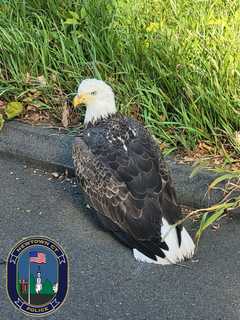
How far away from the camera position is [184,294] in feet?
13.7

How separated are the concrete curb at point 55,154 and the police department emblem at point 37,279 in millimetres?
989

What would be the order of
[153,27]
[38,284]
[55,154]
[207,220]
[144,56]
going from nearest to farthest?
[38,284] < [207,220] < [55,154] < [144,56] < [153,27]

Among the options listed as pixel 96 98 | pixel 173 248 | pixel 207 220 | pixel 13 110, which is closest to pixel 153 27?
pixel 96 98

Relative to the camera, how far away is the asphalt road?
407 centimetres

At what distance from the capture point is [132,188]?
451cm

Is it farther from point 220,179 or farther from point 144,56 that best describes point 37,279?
point 144,56

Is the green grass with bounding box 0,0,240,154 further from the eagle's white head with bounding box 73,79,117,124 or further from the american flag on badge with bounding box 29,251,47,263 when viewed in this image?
the american flag on badge with bounding box 29,251,47,263

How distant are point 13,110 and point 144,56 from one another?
3.65ft

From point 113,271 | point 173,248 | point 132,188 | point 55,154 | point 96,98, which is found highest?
point 96,98

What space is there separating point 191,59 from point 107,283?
2.04m

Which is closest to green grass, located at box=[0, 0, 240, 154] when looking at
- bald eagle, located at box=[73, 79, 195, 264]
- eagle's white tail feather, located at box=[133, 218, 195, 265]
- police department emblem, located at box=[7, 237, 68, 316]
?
bald eagle, located at box=[73, 79, 195, 264]

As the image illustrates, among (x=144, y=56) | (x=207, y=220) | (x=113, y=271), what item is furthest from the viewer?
(x=144, y=56)

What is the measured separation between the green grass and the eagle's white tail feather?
0.96 m

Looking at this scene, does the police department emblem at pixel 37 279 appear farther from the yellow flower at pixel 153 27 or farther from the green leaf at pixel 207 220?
the yellow flower at pixel 153 27
